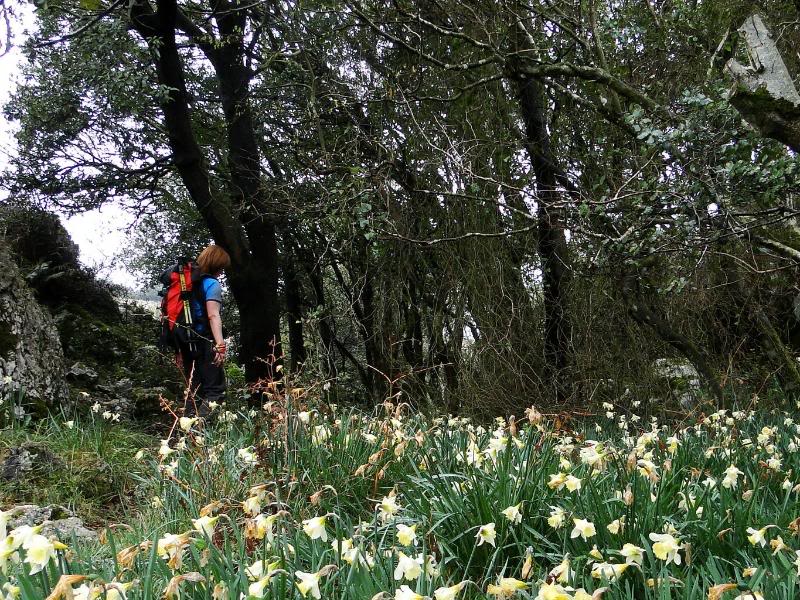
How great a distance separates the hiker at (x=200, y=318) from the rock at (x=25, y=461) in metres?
1.49

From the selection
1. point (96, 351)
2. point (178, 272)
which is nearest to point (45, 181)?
point (96, 351)

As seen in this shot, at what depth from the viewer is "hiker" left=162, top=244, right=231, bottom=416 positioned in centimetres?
521

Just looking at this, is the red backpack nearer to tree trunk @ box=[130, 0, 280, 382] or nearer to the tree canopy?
the tree canopy

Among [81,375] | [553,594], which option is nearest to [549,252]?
[553,594]

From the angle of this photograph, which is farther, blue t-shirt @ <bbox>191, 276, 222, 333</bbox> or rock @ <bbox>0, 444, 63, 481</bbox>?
blue t-shirt @ <bbox>191, 276, 222, 333</bbox>

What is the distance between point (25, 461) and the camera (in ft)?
11.9

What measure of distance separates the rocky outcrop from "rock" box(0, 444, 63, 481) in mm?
969

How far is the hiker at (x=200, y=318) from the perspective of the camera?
5211 mm

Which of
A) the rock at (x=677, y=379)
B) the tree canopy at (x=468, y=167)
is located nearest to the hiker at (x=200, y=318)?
the tree canopy at (x=468, y=167)

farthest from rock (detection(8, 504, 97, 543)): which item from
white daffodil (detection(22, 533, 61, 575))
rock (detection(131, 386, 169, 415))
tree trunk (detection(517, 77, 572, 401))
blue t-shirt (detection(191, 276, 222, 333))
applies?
tree trunk (detection(517, 77, 572, 401))

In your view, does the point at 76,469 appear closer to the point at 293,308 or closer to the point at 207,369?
the point at 207,369

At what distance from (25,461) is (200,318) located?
1897 mm

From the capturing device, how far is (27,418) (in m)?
4.40

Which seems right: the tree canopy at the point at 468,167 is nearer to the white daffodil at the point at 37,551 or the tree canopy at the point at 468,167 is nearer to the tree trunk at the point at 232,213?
the tree trunk at the point at 232,213
